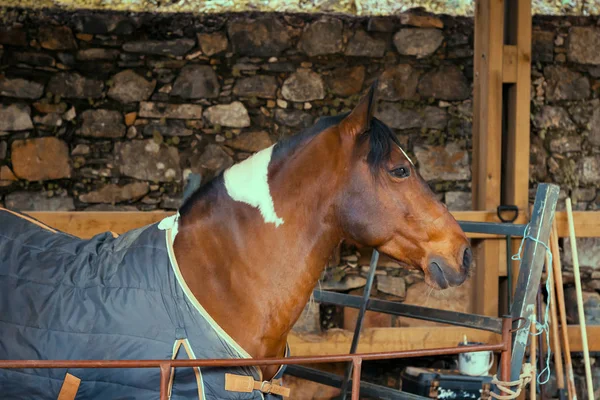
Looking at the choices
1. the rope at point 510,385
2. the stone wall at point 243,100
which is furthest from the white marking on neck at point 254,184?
the stone wall at point 243,100

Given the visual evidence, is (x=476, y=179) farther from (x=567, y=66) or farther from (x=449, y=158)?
(x=567, y=66)

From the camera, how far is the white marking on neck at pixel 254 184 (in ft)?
6.93

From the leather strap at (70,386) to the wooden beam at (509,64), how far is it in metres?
2.67

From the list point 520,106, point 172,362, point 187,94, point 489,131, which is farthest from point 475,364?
point 172,362

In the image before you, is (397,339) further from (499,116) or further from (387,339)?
(499,116)

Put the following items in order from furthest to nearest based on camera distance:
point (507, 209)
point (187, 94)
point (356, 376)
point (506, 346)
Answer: point (187, 94) → point (507, 209) → point (506, 346) → point (356, 376)

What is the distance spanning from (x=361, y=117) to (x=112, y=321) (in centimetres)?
92

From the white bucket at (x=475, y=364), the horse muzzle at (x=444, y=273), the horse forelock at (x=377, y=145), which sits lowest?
the white bucket at (x=475, y=364)

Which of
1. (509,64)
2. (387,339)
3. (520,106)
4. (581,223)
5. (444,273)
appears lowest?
(387,339)

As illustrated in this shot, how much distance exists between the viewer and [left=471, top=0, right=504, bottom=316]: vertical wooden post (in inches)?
146

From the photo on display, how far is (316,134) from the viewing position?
2.16 metres

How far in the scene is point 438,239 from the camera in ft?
7.04

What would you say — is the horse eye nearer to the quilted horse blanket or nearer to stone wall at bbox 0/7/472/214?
the quilted horse blanket

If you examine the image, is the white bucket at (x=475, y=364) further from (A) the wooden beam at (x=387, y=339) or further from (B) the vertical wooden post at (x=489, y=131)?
(B) the vertical wooden post at (x=489, y=131)
